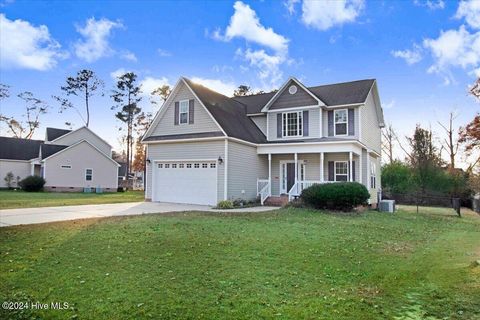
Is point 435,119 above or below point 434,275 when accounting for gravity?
above

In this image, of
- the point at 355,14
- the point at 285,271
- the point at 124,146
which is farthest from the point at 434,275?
the point at 124,146

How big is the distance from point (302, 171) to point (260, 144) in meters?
3.05

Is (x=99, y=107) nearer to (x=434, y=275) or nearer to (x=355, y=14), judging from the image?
(x=355, y=14)

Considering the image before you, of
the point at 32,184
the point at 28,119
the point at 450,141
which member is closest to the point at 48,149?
the point at 32,184

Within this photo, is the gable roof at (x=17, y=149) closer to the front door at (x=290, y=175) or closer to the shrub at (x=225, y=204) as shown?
the shrub at (x=225, y=204)

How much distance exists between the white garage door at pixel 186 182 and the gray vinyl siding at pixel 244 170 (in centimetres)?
94

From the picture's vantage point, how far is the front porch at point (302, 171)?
1909 cm

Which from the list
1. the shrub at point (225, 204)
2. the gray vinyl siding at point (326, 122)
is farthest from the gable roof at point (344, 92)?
the shrub at point (225, 204)

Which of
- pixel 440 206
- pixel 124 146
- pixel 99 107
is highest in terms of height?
pixel 99 107

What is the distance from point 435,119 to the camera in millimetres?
35844

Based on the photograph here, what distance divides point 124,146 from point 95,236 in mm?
46890

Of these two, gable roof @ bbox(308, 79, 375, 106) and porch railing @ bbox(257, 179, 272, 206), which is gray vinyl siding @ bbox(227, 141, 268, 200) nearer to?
porch railing @ bbox(257, 179, 272, 206)

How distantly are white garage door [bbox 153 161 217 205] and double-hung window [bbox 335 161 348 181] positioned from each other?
7.25m

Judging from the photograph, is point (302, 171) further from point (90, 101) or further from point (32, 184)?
point (90, 101)
